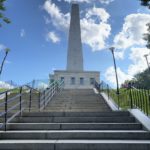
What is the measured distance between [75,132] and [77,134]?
0.23 feet

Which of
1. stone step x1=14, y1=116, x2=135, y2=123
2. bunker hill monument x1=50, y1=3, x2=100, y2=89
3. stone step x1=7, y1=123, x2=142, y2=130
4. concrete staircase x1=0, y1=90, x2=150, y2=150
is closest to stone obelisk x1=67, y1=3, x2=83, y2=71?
bunker hill monument x1=50, y1=3, x2=100, y2=89

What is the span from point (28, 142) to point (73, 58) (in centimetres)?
4063

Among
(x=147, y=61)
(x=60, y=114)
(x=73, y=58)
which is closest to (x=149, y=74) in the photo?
(x=147, y=61)

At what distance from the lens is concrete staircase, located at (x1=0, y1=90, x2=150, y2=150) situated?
641 centimetres

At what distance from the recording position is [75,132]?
7.10 meters

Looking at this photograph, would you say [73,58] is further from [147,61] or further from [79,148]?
[79,148]

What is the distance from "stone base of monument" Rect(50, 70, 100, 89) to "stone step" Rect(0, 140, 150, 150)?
132 feet

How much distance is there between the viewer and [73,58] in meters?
47.0

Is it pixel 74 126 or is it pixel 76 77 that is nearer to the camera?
pixel 74 126

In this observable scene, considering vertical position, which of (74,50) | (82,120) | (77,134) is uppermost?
(74,50)

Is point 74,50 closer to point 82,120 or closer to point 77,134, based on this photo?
point 82,120

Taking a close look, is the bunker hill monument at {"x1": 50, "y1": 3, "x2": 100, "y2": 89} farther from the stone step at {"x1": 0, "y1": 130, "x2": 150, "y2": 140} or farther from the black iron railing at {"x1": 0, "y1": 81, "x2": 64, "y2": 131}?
the stone step at {"x1": 0, "y1": 130, "x2": 150, "y2": 140}

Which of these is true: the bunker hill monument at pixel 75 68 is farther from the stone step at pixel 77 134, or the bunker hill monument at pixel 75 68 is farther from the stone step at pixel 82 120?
the stone step at pixel 77 134

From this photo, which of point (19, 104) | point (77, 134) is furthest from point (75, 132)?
point (19, 104)
